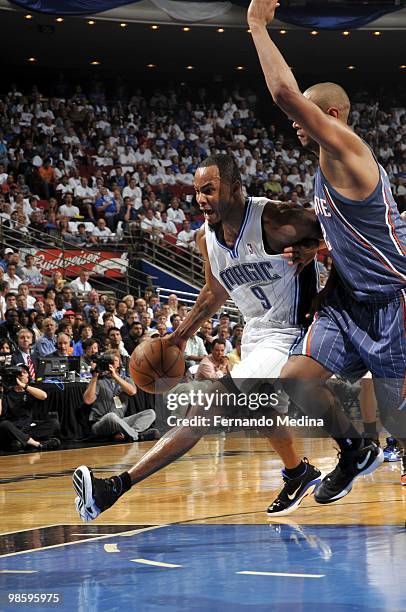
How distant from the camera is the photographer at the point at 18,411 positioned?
9664mm

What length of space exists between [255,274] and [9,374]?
17.2 ft

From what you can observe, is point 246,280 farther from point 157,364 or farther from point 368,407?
point 368,407

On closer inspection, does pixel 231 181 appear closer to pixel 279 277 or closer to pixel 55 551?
pixel 279 277

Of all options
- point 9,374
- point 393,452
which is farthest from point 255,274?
point 9,374

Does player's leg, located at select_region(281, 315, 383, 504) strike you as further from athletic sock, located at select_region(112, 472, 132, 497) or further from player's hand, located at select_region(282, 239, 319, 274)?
athletic sock, located at select_region(112, 472, 132, 497)

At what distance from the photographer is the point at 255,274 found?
16.1ft

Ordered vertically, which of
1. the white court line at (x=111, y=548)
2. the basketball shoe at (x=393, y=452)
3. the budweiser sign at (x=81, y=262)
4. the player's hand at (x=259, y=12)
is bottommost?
the white court line at (x=111, y=548)

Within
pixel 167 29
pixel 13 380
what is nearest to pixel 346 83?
pixel 167 29

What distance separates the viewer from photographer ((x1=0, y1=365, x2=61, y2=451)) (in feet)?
31.7

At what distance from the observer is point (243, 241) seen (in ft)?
15.9

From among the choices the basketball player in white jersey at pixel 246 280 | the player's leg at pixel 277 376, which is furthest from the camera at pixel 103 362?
the basketball player in white jersey at pixel 246 280

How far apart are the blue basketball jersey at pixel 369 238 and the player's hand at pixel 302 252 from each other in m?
0.67

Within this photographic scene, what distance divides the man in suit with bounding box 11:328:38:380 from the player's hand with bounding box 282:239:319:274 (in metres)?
5.76

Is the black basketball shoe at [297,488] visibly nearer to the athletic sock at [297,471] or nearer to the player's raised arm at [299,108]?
the athletic sock at [297,471]
